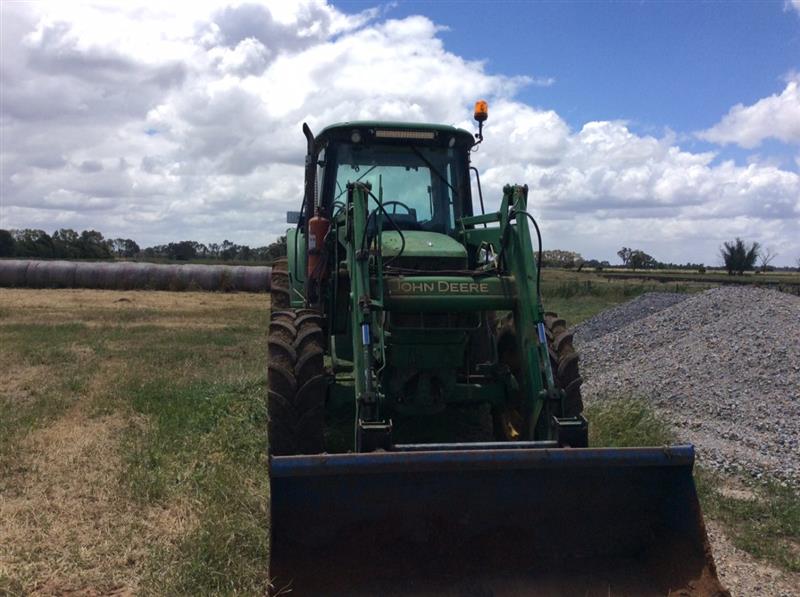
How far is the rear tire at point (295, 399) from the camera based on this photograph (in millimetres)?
5227

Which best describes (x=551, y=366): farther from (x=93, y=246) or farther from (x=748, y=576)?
(x=93, y=246)

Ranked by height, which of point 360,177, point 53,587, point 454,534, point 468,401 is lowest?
point 53,587

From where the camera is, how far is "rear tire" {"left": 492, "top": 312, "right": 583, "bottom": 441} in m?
5.62

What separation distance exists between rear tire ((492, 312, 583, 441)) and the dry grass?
2.19 m

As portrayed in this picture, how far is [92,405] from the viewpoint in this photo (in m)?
8.29

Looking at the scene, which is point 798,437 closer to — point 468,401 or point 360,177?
point 468,401

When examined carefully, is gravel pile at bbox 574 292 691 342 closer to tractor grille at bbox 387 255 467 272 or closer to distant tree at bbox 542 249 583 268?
tractor grille at bbox 387 255 467 272

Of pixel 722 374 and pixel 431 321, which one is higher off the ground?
pixel 431 321

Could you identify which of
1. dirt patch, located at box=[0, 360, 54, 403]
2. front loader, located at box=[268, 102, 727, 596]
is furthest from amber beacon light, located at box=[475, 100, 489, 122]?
dirt patch, located at box=[0, 360, 54, 403]

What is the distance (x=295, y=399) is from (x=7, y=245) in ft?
179

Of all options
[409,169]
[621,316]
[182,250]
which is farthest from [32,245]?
[409,169]

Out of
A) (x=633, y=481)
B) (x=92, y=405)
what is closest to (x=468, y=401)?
(x=633, y=481)

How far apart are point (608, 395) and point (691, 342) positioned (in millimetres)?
2553

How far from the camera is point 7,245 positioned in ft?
174
